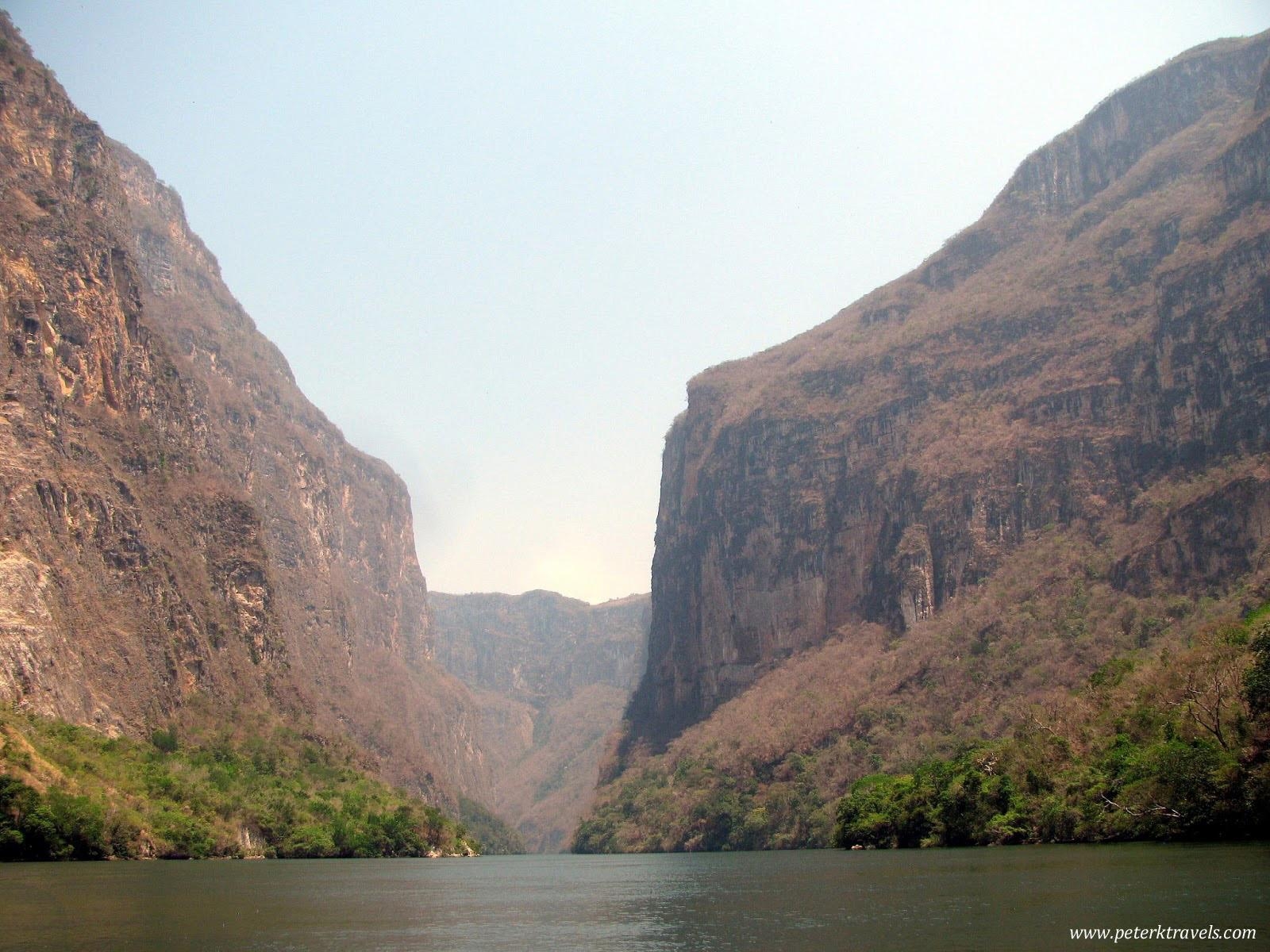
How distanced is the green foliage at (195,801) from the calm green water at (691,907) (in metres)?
5.84

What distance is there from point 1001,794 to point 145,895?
55995 mm

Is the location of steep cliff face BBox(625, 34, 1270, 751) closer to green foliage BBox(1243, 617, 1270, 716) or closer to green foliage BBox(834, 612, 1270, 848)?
green foliage BBox(834, 612, 1270, 848)

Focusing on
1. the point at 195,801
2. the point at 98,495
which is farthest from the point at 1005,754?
the point at 98,495

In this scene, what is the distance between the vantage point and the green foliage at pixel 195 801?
239 ft

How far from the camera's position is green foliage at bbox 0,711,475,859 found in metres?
72.9

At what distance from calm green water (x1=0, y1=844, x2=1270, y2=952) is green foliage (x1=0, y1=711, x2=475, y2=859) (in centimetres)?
584

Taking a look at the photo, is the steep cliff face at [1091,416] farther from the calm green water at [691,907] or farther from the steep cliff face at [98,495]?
the steep cliff face at [98,495]

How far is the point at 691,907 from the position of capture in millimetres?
48438

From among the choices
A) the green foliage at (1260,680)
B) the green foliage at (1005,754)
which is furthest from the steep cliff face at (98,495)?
the green foliage at (1260,680)

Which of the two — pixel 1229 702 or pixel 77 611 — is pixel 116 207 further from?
pixel 1229 702

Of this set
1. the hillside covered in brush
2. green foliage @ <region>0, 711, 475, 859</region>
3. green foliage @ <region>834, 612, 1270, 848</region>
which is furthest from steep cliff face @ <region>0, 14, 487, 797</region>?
green foliage @ <region>834, 612, 1270, 848</region>

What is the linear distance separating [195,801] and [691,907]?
206 ft

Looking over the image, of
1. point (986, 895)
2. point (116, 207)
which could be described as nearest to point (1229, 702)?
point (986, 895)

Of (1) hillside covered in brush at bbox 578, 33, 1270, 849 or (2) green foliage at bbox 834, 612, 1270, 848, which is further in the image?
(1) hillside covered in brush at bbox 578, 33, 1270, 849
